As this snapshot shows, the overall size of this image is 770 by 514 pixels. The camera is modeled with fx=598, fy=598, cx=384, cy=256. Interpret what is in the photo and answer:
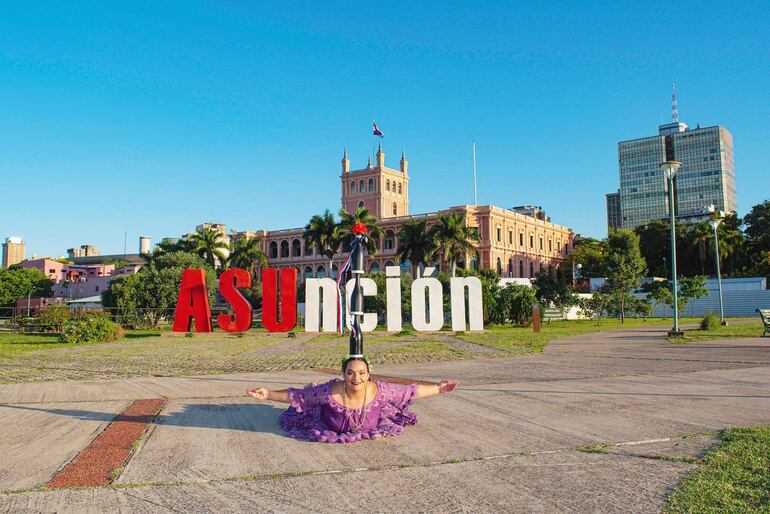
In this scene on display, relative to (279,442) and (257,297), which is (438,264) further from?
(279,442)

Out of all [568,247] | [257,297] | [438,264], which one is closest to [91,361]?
[257,297]

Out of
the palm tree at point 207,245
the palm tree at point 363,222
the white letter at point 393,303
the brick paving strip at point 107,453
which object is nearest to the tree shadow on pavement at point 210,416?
the brick paving strip at point 107,453

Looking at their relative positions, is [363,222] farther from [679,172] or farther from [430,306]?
[679,172]

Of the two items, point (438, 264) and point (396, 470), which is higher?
point (438, 264)

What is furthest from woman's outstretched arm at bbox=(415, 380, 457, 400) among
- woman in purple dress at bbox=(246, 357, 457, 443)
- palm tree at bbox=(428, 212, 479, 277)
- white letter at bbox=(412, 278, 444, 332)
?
palm tree at bbox=(428, 212, 479, 277)

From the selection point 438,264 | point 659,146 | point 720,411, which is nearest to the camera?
point 720,411

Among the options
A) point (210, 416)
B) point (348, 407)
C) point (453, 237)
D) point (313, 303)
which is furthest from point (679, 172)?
point (348, 407)

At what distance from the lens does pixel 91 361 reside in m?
15.3

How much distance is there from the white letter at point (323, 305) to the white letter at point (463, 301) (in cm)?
458

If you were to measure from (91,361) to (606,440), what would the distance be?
13.8m

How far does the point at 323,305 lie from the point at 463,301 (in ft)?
17.5

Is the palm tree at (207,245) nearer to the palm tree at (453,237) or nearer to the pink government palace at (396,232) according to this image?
the pink government palace at (396,232)

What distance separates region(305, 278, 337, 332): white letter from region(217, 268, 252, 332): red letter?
2543 mm

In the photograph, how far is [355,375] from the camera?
19.0 feet
